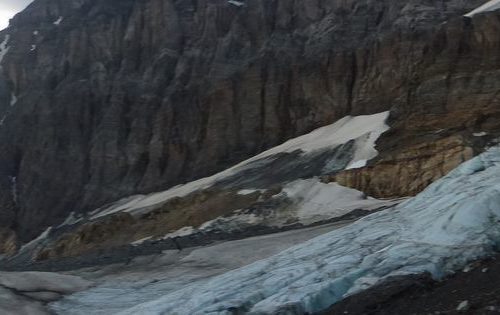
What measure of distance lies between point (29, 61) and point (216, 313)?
81907 millimetres

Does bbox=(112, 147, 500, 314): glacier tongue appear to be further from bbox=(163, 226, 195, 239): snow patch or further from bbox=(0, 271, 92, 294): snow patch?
bbox=(163, 226, 195, 239): snow patch

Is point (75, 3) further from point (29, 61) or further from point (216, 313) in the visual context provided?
point (216, 313)

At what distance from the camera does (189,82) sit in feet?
231

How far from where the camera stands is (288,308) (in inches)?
475

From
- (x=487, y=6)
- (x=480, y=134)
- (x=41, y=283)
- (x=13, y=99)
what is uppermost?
(x=13, y=99)

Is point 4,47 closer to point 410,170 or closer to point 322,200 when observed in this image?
point 322,200

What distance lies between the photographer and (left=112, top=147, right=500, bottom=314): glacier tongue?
1212 centimetres

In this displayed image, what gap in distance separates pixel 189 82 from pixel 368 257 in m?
58.4

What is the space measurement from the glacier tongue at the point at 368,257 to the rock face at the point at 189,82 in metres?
28.2

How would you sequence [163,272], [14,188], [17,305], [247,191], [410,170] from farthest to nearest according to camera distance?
[14,188] < [247,191] < [410,170] < [163,272] < [17,305]

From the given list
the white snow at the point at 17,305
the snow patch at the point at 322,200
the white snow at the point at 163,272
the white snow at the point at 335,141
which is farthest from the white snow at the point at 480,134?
the white snow at the point at 17,305

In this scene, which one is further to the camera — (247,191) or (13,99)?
(13,99)

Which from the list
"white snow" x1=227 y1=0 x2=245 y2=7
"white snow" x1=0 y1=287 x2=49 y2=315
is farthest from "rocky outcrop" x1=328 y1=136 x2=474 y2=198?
"white snow" x1=227 y1=0 x2=245 y2=7

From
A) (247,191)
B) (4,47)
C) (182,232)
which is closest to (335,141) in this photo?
(247,191)
